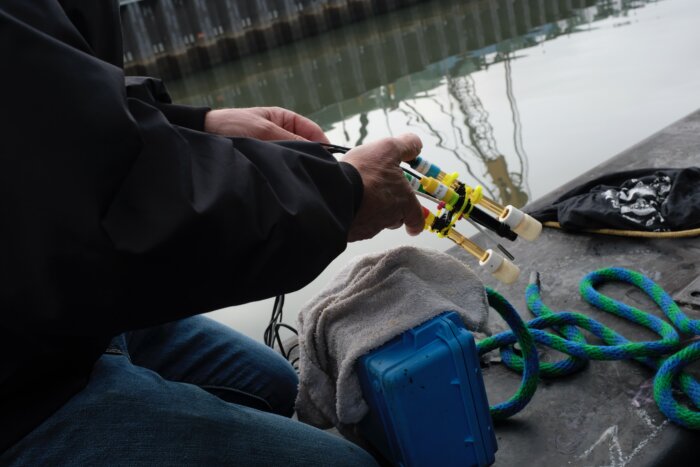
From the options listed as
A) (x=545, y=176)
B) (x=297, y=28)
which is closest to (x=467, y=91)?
(x=545, y=176)

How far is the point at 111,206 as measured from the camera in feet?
3.18

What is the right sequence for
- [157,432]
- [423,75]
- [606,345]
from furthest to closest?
[423,75] → [606,345] → [157,432]

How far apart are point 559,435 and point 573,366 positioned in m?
0.25

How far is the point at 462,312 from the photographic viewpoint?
148 centimetres

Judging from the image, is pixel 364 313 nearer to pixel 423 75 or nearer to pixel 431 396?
pixel 431 396

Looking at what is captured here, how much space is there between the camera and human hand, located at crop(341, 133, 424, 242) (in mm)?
1349

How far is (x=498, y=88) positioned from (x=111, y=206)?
6990 millimetres

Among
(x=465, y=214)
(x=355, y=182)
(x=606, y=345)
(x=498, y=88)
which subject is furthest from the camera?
(x=498, y=88)

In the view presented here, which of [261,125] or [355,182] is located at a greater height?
[261,125]

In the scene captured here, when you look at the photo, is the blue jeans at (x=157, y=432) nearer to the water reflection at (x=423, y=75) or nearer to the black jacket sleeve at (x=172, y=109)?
the black jacket sleeve at (x=172, y=109)

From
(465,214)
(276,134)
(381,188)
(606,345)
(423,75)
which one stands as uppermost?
(276,134)

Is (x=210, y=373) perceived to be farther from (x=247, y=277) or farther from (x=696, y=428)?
(x=696, y=428)

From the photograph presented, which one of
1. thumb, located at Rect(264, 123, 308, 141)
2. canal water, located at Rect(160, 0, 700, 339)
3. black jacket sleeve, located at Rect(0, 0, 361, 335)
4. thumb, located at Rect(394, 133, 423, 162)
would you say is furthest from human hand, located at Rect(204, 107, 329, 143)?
canal water, located at Rect(160, 0, 700, 339)

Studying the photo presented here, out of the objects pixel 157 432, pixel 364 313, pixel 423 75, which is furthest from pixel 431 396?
pixel 423 75
